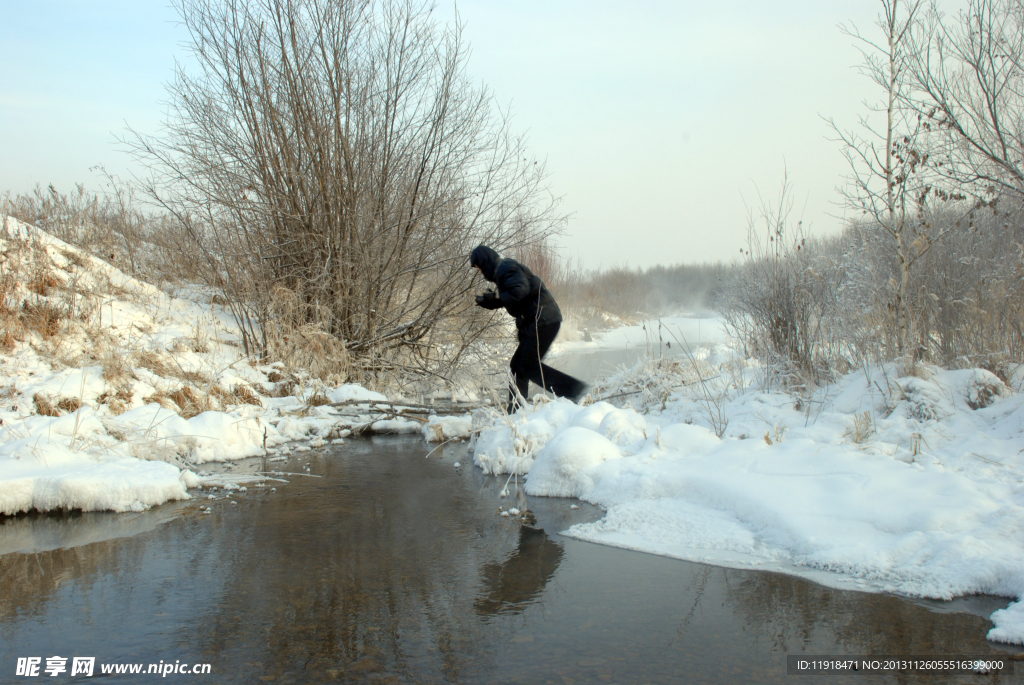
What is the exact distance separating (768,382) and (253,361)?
6.55 meters

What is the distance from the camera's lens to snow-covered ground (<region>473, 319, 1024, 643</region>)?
3193 mm

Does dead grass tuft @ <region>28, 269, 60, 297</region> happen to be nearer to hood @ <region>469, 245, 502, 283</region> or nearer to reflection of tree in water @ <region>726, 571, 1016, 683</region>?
hood @ <region>469, 245, 502, 283</region>

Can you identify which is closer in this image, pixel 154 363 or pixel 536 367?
pixel 536 367

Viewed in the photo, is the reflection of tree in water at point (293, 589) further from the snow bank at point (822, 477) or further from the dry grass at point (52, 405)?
the dry grass at point (52, 405)

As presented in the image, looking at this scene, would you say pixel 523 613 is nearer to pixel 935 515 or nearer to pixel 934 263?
pixel 935 515

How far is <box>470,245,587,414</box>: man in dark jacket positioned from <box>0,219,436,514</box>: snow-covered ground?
5.27 feet

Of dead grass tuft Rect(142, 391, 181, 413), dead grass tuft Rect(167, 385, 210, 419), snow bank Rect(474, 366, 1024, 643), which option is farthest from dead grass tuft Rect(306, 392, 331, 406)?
snow bank Rect(474, 366, 1024, 643)

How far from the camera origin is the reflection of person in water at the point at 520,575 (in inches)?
118

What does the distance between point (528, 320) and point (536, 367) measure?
1.73 feet

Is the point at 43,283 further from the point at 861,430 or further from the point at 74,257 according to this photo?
the point at 861,430

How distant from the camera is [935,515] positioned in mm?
3387

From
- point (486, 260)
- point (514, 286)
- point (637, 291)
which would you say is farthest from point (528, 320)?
point (637, 291)

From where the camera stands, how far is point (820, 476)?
4.10 meters

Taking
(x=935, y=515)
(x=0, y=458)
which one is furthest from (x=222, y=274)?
(x=935, y=515)
